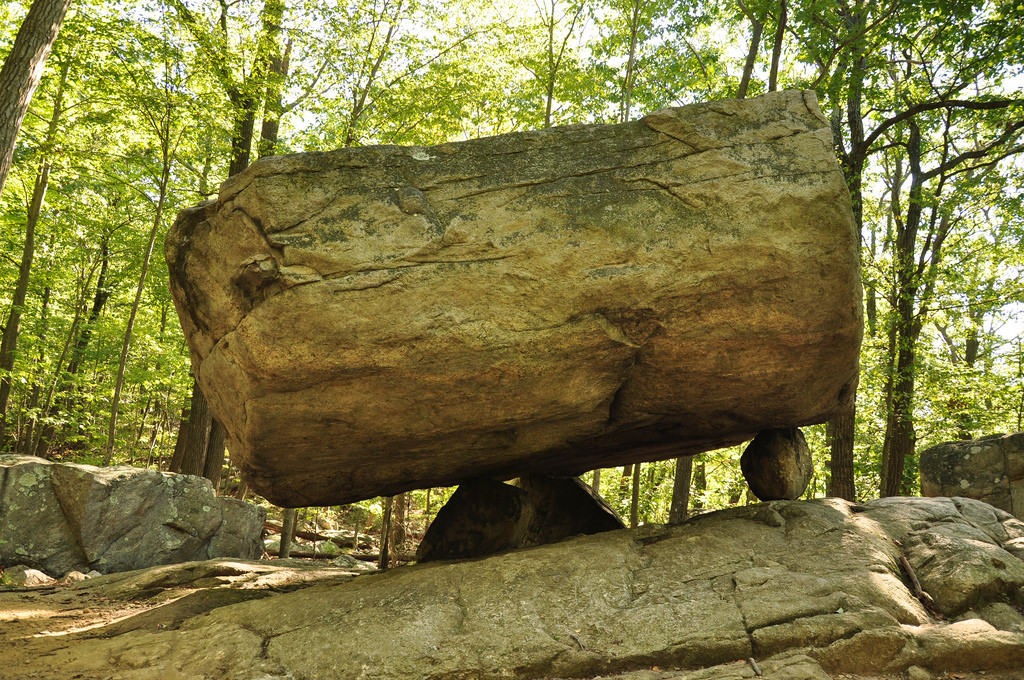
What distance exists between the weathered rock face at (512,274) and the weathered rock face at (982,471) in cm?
711

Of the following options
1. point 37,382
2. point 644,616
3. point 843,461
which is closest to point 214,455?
point 37,382

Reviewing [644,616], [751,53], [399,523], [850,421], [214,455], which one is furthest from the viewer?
[214,455]

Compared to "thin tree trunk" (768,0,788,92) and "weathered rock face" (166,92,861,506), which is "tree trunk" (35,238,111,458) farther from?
"thin tree trunk" (768,0,788,92)

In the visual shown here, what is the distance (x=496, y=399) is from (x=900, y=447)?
509 inches

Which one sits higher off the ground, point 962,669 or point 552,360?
point 552,360

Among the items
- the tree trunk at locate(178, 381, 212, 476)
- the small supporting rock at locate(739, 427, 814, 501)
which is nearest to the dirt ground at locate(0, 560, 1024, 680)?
the small supporting rock at locate(739, 427, 814, 501)

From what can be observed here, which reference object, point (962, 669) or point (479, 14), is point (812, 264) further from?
point (479, 14)

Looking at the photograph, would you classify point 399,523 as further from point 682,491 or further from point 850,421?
point 850,421

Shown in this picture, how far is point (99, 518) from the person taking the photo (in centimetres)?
1080

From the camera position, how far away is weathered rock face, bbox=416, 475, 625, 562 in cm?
909

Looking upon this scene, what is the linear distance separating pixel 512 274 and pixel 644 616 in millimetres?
3587

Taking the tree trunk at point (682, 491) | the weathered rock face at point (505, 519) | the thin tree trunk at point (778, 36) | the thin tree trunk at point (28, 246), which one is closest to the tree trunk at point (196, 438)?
the thin tree trunk at point (28, 246)

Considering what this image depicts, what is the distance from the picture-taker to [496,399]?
285 inches

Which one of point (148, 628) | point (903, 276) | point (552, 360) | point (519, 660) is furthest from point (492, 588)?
point (903, 276)
